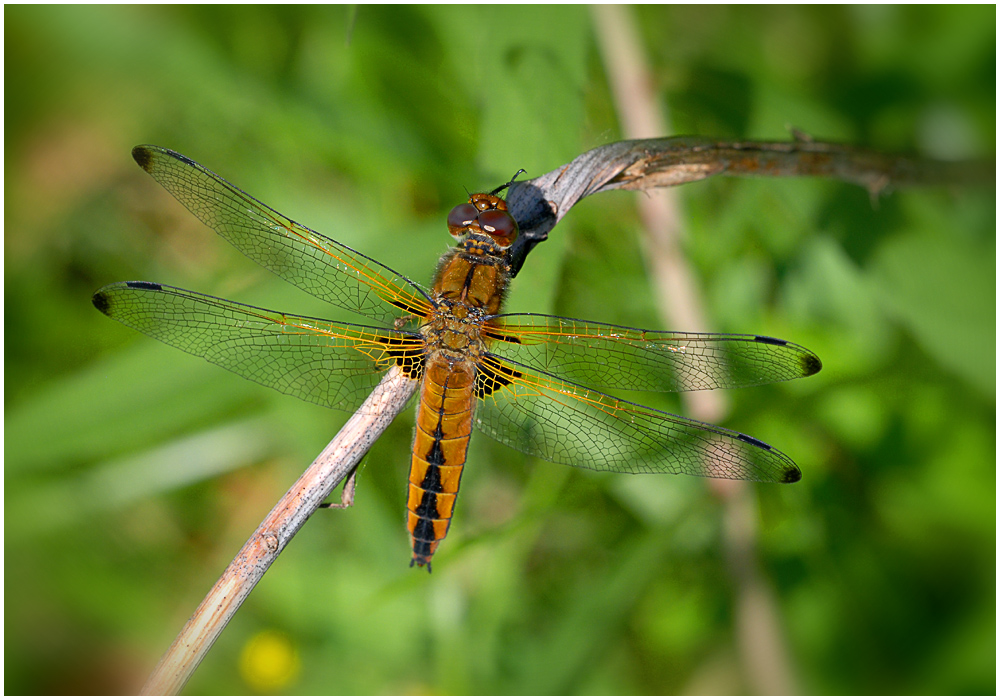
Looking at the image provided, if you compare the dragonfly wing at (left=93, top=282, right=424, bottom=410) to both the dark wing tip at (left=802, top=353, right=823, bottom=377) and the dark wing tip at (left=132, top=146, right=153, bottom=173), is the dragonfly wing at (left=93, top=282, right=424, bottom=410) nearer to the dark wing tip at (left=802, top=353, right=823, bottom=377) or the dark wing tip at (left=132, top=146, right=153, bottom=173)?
the dark wing tip at (left=132, top=146, right=153, bottom=173)

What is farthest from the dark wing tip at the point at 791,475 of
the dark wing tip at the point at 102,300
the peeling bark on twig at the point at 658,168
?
the dark wing tip at the point at 102,300

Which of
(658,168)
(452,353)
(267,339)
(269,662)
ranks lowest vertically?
(269,662)

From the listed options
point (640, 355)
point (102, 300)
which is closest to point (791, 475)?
point (640, 355)

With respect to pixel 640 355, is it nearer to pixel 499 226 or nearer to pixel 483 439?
pixel 499 226

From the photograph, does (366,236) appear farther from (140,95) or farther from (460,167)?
(140,95)

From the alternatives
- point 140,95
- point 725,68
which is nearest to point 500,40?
point 725,68

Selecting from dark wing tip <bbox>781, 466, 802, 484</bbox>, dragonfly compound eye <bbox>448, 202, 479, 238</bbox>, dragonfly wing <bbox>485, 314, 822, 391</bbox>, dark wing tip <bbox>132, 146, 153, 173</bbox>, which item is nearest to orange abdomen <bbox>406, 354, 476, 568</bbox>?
dragonfly wing <bbox>485, 314, 822, 391</bbox>
